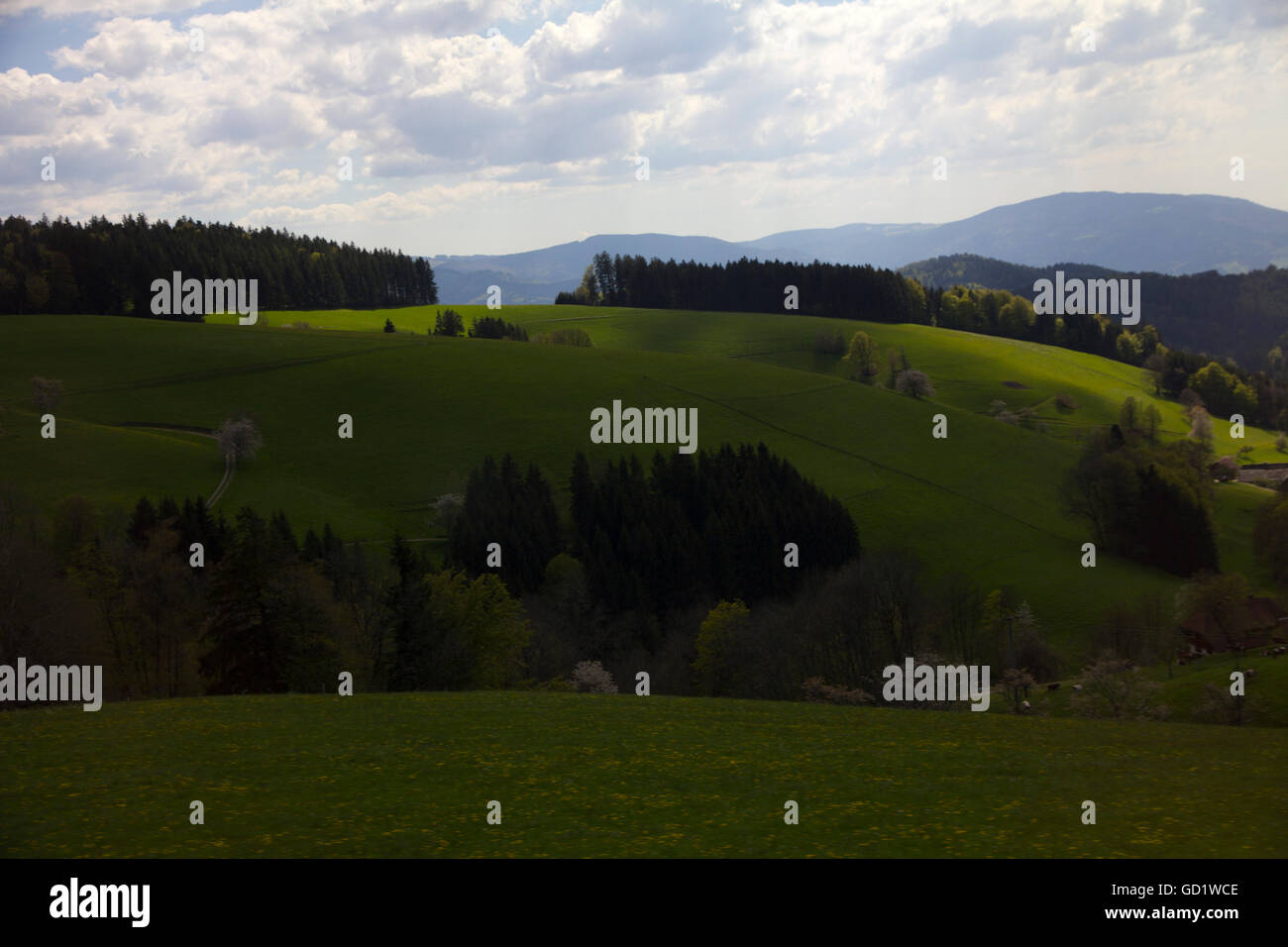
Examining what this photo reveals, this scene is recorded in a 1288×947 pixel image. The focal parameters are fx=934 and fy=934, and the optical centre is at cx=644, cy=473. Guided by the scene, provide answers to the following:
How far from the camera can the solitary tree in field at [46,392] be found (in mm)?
102000

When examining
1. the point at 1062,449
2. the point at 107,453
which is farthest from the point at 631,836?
the point at 1062,449

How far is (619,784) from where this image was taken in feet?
65.3

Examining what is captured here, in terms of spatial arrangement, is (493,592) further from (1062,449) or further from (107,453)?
(1062,449)

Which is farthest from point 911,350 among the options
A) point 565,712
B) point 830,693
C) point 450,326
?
point 565,712

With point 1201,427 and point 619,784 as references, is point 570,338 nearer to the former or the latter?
point 1201,427

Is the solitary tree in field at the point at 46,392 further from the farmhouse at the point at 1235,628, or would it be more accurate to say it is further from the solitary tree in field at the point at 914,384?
the farmhouse at the point at 1235,628

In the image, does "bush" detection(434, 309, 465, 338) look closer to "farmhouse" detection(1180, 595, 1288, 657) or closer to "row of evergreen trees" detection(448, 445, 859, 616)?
"row of evergreen trees" detection(448, 445, 859, 616)

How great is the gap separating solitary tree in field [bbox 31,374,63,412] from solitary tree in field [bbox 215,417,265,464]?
22287 mm

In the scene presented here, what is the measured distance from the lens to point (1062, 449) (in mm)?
112625

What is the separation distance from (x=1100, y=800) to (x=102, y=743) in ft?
73.8

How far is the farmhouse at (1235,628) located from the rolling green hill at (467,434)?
710 centimetres

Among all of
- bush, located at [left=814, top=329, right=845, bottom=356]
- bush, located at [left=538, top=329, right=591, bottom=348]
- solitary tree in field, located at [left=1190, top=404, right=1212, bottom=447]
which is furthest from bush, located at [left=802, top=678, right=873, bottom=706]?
bush, located at [left=814, top=329, right=845, bottom=356]

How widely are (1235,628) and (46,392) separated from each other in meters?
117
